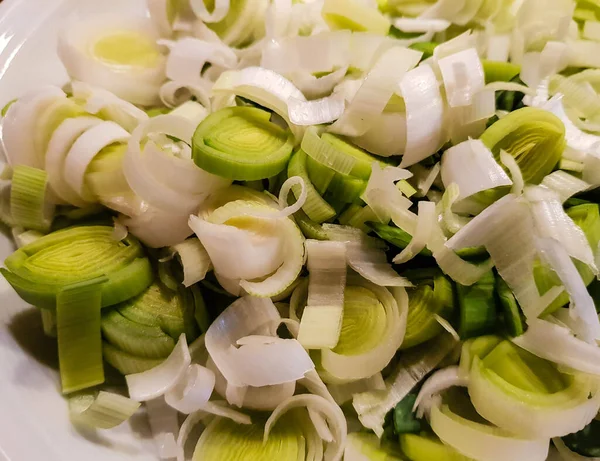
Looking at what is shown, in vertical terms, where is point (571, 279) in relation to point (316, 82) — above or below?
below

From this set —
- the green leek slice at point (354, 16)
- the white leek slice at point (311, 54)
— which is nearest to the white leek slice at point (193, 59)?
the white leek slice at point (311, 54)

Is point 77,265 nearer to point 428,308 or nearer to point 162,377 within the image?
point 162,377

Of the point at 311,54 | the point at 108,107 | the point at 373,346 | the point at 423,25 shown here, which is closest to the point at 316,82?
the point at 311,54

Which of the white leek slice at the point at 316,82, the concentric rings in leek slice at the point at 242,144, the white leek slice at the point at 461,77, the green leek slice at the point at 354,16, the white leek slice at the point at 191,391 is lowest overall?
the white leek slice at the point at 191,391

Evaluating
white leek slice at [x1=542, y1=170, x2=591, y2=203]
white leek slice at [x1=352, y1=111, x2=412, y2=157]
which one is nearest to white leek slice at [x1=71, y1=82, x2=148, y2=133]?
white leek slice at [x1=352, y1=111, x2=412, y2=157]

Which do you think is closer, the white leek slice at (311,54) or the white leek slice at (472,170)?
the white leek slice at (472,170)

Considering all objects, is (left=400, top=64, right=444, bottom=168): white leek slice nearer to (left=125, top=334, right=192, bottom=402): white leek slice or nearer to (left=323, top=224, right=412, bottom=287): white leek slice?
(left=323, top=224, right=412, bottom=287): white leek slice

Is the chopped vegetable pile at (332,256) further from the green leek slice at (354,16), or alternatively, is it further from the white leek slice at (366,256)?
the green leek slice at (354,16)
